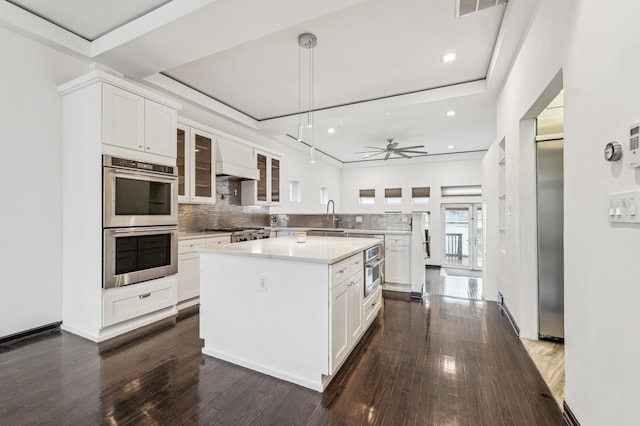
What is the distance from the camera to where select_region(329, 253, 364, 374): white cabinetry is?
2.05m

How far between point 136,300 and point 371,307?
257 cm

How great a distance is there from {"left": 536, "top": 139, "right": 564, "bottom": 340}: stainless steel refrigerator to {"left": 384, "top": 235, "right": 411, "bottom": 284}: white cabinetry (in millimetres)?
1967

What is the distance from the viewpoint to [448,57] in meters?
3.39

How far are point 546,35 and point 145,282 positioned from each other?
4.29 metres

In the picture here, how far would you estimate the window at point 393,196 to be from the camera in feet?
29.5

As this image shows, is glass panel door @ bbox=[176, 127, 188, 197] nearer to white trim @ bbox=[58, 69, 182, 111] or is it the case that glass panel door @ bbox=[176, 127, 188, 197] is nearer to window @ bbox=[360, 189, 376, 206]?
white trim @ bbox=[58, 69, 182, 111]

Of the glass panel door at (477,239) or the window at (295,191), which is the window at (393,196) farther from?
the window at (295,191)

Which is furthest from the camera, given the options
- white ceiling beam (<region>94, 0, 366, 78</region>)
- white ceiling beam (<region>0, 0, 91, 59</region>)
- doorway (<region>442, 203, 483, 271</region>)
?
doorway (<region>442, 203, 483, 271</region>)

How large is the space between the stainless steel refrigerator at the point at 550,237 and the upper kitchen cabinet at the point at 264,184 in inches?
172

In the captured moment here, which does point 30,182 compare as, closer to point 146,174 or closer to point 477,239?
point 146,174

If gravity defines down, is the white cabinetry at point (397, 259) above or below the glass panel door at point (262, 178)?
below

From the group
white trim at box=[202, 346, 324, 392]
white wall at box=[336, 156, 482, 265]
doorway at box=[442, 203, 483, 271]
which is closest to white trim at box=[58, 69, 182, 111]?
white trim at box=[202, 346, 324, 392]

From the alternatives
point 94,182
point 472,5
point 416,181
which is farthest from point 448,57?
point 416,181

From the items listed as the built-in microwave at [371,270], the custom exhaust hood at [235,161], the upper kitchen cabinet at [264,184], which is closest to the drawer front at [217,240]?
the custom exhaust hood at [235,161]
